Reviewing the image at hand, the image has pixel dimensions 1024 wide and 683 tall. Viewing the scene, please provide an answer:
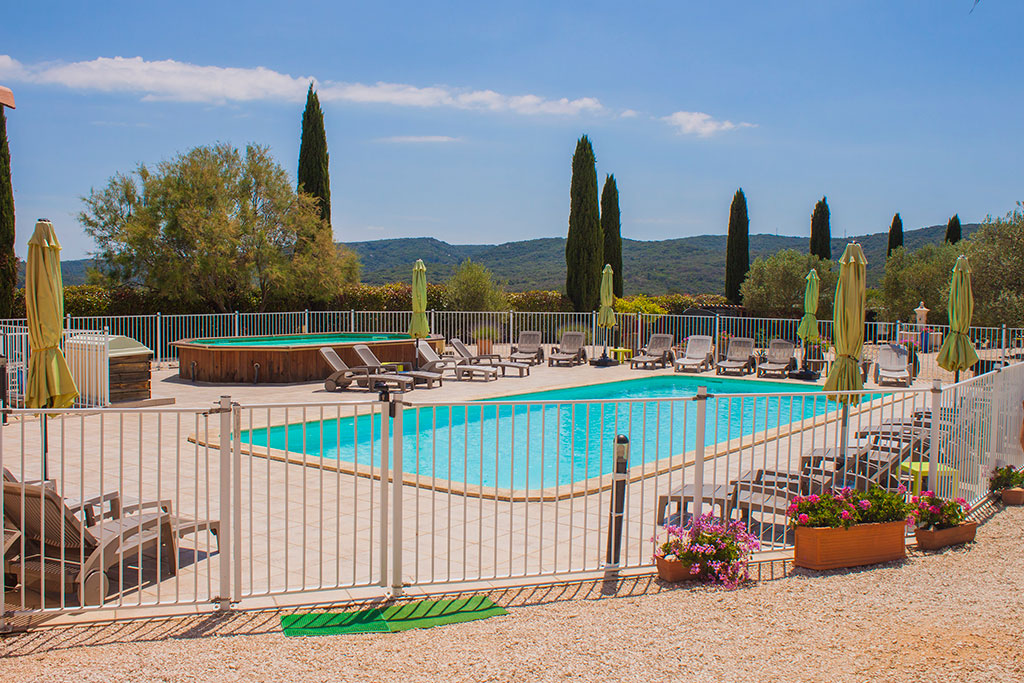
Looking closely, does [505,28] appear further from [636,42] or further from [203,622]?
[203,622]

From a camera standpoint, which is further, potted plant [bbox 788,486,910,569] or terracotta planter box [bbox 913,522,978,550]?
terracotta planter box [bbox 913,522,978,550]

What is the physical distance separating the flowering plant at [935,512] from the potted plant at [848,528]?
0.37m

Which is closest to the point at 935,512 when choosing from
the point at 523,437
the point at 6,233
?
the point at 523,437

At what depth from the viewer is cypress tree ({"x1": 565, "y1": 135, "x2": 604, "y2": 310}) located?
26.7m

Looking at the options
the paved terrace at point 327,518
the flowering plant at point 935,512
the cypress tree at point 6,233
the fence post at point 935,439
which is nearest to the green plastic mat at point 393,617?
the paved terrace at point 327,518

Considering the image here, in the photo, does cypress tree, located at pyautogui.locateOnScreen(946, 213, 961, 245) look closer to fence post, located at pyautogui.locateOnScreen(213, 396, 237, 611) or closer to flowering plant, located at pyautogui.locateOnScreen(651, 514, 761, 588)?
flowering plant, located at pyautogui.locateOnScreen(651, 514, 761, 588)

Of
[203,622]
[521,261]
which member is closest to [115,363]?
[203,622]

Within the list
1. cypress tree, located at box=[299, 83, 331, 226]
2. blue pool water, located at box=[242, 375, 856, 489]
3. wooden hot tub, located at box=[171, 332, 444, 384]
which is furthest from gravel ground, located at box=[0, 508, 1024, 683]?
cypress tree, located at box=[299, 83, 331, 226]

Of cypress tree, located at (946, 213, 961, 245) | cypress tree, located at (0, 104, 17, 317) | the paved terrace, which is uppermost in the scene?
cypress tree, located at (946, 213, 961, 245)

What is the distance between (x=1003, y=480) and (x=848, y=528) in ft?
9.97

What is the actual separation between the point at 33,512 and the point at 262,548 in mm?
1399

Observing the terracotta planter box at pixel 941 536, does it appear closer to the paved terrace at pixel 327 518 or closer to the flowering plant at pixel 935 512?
the flowering plant at pixel 935 512

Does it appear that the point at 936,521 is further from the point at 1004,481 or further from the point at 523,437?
the point at 523,437

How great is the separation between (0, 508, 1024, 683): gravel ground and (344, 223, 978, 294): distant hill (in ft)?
197
